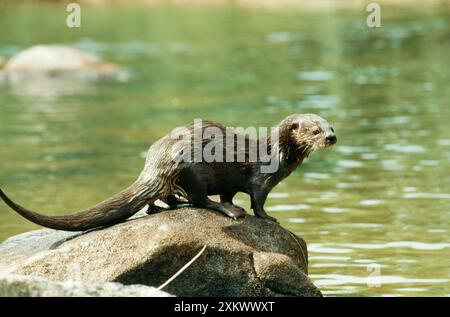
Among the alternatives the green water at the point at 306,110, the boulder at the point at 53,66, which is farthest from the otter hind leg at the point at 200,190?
the boulder at the point at 53,66

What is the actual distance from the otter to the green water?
186 centimetres

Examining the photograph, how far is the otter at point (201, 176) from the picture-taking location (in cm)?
963

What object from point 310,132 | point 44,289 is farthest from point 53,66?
point 44,289

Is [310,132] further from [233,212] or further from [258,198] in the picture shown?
[233,212]

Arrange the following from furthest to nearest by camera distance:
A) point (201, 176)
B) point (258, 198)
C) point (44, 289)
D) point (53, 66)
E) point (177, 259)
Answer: point (53, 66), point (258, 198), point (201, 176), point (177, 259), point (44, 289)

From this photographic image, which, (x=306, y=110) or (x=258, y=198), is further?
(x=306, y=110)

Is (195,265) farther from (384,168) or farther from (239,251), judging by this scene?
(384,168)

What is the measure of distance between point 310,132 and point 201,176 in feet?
3.61

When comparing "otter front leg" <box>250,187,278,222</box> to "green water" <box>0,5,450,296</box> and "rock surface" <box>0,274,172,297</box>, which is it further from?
"rock surface" <box>0,274,172,297</box>

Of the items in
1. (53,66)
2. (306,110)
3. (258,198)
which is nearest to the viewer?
(258,198)

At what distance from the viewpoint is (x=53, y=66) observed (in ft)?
123

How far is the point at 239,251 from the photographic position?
9406 mm

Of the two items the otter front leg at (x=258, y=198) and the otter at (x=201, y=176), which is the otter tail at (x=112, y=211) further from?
the otter front leg at (x=258, y=198)

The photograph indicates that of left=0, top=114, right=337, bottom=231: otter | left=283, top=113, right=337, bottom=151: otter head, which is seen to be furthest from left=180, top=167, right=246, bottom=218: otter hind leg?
left=283, top=113, right=337, bottom=151: otter head
